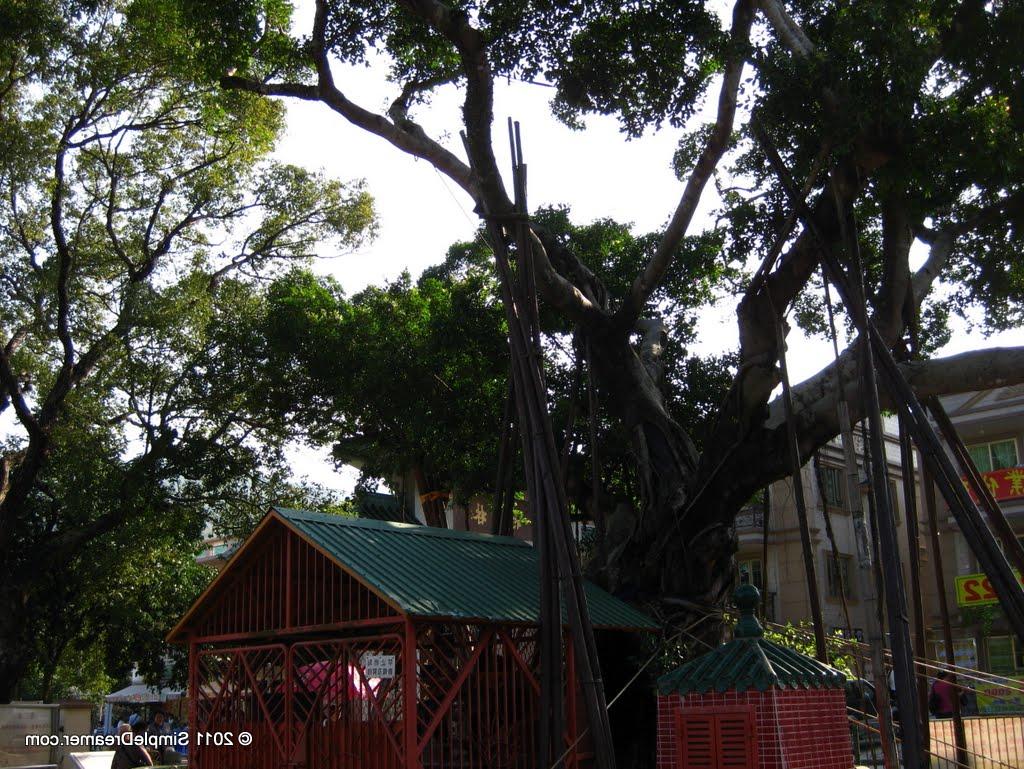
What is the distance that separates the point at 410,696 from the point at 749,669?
3059mm

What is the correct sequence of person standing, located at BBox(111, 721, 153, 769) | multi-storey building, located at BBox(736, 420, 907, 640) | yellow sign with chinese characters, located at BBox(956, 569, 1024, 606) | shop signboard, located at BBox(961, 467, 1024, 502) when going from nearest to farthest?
person standing, located at BBox(111, 721, 153, 769) < yellow sign with chinese characters, located at BBox(956, 569, 1024, 606) < shop signboard, located at BBox(961, 467, 1024, 502) < multi-storey building, located at BBox(736, 420, 907, 640)

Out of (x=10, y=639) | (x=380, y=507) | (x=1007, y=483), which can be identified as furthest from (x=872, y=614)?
(x=1007, y=483)

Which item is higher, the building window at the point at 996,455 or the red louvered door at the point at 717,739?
the building window at the point at 996,455

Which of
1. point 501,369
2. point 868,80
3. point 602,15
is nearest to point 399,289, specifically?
point 501,369

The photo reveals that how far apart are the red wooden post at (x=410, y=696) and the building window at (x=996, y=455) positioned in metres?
20.1

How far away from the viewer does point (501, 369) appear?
18109mm

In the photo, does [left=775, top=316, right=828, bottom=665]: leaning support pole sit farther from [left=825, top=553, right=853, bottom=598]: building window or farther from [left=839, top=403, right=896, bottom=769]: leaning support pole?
[left=825, top=553, right=853, bottom=598]: building window

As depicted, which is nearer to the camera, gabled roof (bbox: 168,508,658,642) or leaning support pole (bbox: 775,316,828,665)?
gabled roof (bbox: 168,508,658,642)

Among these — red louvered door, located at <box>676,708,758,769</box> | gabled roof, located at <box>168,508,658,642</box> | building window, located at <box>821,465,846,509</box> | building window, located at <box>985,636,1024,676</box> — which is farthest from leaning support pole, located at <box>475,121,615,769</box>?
building window, located at <box>821,465,846,509</box>

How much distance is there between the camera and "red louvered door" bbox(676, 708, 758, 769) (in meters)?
7.50

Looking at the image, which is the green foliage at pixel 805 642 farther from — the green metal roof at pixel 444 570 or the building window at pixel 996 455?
the building window at pixel 996 455

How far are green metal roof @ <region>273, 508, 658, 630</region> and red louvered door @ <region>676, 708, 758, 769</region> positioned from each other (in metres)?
2.49

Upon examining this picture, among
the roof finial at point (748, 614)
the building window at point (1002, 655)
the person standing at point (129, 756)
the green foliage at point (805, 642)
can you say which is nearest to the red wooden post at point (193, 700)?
the person standing at point (129, 756)

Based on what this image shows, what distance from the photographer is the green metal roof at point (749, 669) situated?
25.1 ft
